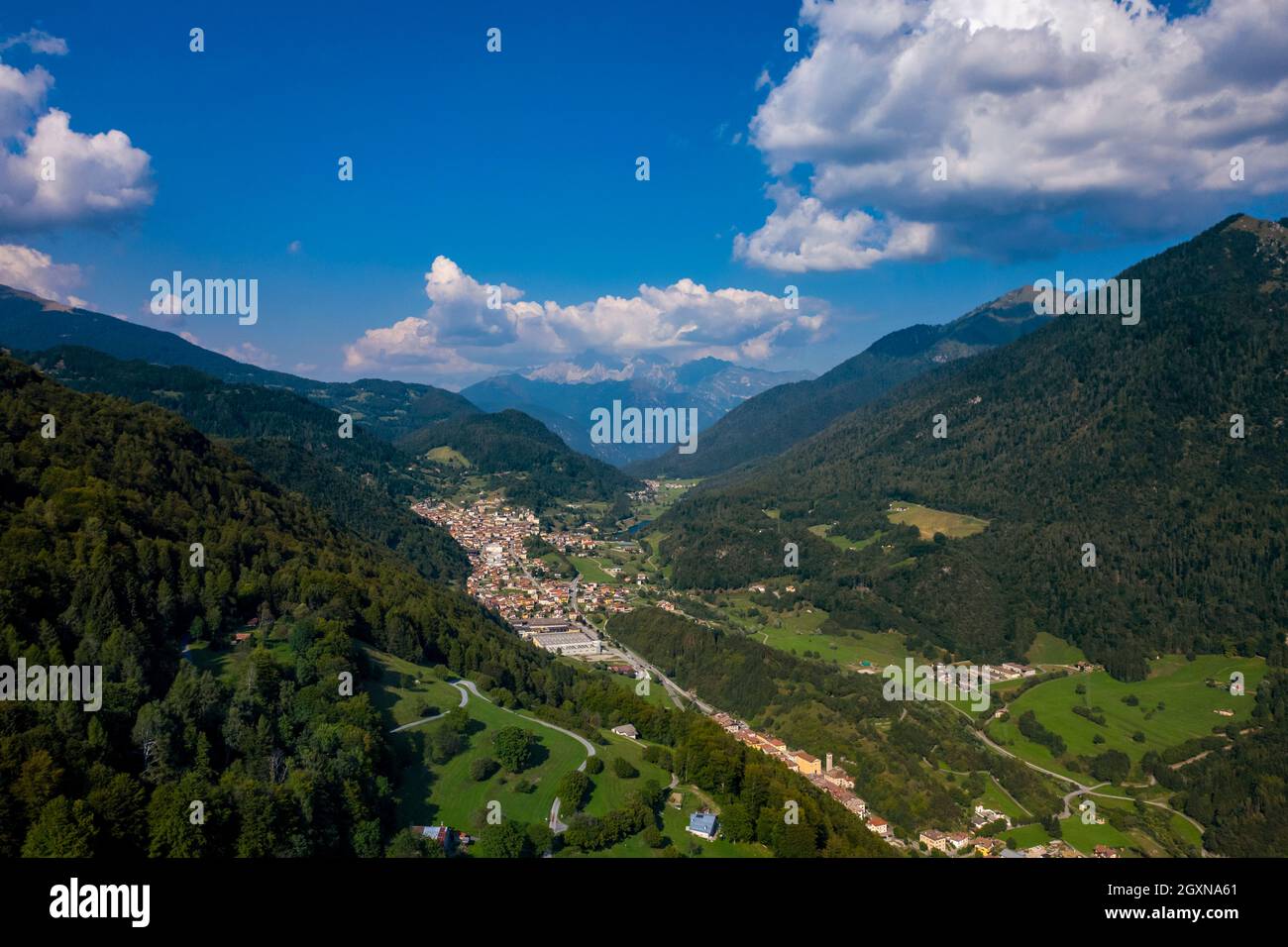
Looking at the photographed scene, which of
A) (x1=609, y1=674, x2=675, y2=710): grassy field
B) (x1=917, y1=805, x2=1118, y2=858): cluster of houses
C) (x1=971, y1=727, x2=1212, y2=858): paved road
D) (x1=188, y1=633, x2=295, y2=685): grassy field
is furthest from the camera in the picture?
(x1=609, y1=674, x2=675, y2=710): grassy field

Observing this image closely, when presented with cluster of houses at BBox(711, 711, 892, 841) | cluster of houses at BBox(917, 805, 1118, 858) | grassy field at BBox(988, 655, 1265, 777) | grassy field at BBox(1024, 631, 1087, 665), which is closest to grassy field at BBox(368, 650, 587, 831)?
cluster of houses at BBox(711, 711, 892, 841)

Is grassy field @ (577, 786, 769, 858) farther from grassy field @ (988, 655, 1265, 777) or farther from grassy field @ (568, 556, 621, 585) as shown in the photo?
grassy field @ (568, 556, 621, 585)

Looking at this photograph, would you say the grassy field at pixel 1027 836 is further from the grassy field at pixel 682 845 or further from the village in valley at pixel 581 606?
the grassy field at pixel 682 845

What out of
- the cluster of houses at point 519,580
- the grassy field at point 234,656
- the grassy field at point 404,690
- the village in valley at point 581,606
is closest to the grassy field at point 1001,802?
the village in valley at point 581,606

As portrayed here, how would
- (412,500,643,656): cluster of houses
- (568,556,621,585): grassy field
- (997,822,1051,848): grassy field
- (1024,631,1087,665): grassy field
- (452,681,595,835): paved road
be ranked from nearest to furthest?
1. (452,681,595,835): paved road
2. (997,822,1051,848): grassy field
3. (1024,631,1087,665): grassy field
4. (412,500,643,656): cluster of houses
5. (568,556,621,585): grassy field

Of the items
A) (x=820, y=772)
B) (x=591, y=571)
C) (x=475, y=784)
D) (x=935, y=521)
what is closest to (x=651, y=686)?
(x=820, y=772)

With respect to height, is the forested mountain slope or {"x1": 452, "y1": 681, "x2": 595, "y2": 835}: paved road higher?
the forested mountain slope

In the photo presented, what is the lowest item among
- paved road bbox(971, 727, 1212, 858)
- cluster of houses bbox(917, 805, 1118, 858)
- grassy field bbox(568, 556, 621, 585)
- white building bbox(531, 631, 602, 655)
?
paved road bbox(971, 727, 1212, 858)
